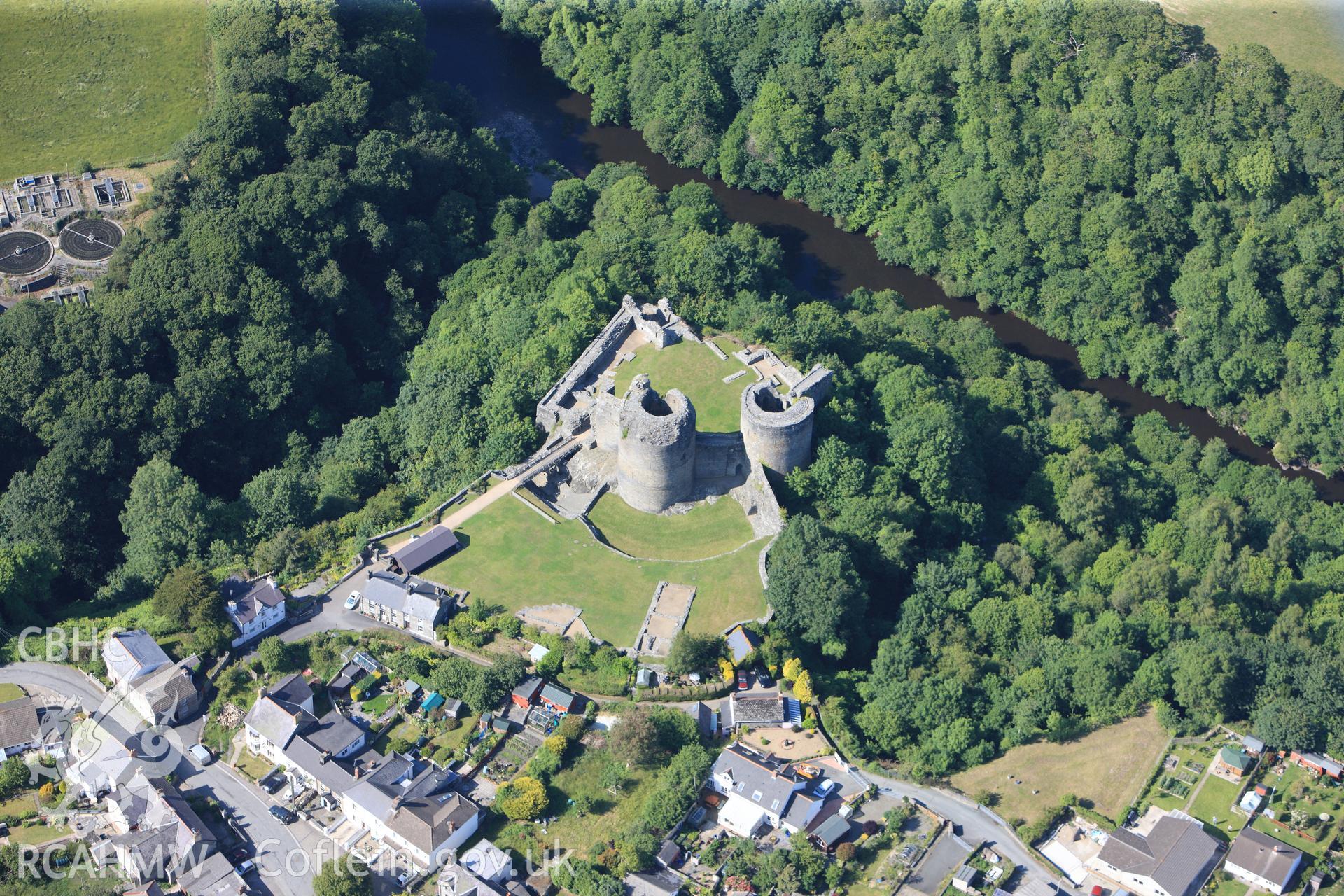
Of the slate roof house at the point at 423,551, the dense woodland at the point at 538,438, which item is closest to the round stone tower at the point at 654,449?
the dense woodland at the point at 538,438

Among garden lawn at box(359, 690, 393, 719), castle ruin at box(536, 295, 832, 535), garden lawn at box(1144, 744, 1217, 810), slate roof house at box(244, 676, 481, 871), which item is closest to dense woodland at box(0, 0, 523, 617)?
castle ruin at box(536, 295, 832, 535)

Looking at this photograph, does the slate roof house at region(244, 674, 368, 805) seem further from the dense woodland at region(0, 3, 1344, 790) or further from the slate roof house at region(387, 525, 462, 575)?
the slate roof house at region(387, 525, 462, 575)

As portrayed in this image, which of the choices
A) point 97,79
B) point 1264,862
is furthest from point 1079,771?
point 97,79

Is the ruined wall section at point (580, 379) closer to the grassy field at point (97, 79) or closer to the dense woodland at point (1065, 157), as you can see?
the dense woodland at point (1065, 157)

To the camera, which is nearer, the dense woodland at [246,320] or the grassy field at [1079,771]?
the grassy field at [1079,771]

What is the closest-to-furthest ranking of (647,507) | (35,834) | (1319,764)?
(35,834) < (1319,764) < (647,507)

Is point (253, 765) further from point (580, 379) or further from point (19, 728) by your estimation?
point (580, 379)
